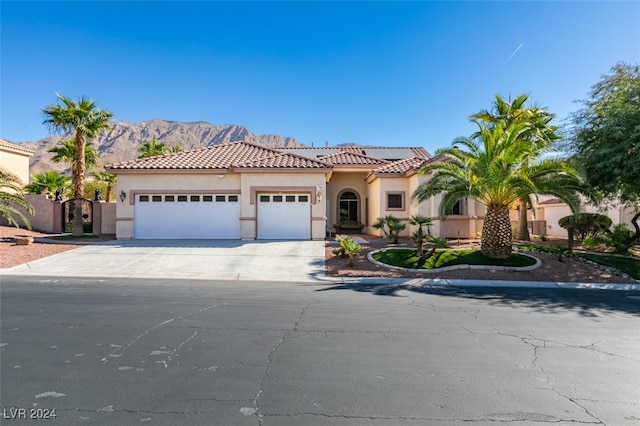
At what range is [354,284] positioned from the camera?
11.5m

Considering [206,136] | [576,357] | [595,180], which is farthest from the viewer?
[206,136]

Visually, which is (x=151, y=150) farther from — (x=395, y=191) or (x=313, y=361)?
(x=313, y=361)

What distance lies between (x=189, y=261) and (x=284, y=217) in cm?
671

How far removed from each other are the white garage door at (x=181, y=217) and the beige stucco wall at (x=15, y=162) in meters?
14.7

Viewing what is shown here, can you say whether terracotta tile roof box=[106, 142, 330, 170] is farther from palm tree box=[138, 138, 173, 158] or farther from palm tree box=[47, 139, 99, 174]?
palm tree box=[138, 138, 173, 158]

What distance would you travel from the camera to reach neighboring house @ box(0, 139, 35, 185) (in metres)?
28.2

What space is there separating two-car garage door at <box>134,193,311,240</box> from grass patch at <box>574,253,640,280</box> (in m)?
12.8

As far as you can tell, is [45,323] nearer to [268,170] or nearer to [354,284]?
[354,284]

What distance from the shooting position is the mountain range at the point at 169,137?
128762 mm

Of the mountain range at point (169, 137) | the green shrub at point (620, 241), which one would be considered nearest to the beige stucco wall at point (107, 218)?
the green shrub at point (620, 241)

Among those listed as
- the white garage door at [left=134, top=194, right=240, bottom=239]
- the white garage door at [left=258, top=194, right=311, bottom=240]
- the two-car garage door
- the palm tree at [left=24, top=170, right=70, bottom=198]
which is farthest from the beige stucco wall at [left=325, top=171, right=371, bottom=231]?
the palm tree at [left=24, top=170, right=70, bottom=198]

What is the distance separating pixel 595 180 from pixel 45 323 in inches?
739

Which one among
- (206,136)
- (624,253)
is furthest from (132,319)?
(206,136)

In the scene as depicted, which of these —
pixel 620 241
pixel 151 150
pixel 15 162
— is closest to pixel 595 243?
pixel 620 241
